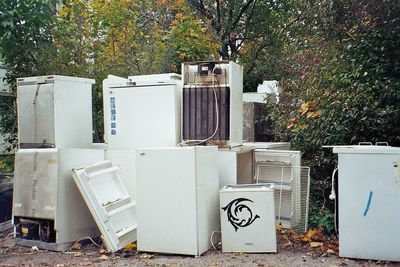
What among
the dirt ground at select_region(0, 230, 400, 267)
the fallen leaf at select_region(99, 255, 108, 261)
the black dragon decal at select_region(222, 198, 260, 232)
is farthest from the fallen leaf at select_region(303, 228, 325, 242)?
the fallen leaf at select_region(99, 255, 108, 261)

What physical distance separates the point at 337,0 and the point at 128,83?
3.01 m

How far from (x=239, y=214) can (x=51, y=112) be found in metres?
2.64

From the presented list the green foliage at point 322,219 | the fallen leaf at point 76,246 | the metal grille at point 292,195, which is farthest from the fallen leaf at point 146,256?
the green foliage at point 322,219

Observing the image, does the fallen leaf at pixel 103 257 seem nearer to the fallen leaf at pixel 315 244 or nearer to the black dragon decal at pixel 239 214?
the black dragon decal at pixel 239 214

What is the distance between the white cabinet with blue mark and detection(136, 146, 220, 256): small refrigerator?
4.58 feet

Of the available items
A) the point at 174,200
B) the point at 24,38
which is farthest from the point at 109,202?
the point at 24,38

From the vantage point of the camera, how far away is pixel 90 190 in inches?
192

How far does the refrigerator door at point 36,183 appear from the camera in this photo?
4.90 metres

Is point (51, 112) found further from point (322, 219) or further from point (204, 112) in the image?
point (322, 219)

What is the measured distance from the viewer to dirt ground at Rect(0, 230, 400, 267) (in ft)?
13.9

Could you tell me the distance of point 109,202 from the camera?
5098 millimetres

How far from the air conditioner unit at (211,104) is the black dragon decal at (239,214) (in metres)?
0.90

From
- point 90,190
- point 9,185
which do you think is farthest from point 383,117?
point 9,185

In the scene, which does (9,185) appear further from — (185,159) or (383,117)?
(383,117)
